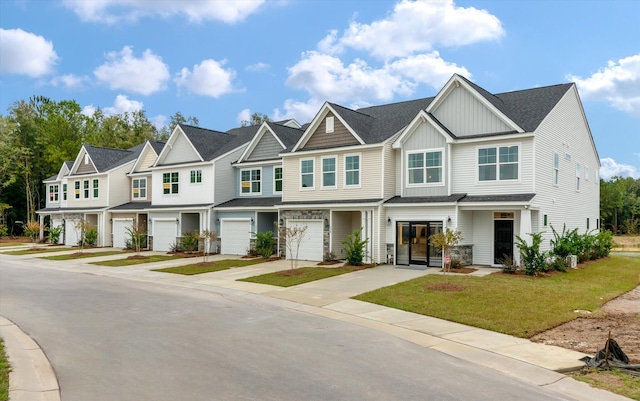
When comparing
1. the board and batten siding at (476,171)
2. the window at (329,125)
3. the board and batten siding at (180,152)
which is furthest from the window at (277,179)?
the board and batten siding at (476,171)

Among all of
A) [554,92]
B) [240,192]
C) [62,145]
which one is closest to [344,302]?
[554,92]

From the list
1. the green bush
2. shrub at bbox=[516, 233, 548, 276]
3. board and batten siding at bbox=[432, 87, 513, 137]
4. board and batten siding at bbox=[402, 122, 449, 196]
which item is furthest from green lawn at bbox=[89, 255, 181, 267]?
shrub at bbox=[516, 233, 548, 276]

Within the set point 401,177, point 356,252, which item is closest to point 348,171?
point 401,177

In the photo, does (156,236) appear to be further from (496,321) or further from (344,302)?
(496,321)

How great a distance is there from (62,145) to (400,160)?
47585 mm

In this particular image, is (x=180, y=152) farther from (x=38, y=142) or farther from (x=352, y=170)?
(x=38, y=142)

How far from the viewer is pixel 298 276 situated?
18.8m

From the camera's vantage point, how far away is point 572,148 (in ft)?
81.3

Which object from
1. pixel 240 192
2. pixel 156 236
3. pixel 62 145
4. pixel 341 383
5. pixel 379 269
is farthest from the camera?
pixel 62 145

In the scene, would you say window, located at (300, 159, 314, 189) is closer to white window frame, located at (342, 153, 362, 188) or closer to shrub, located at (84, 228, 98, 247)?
white window frame, located at (342, 153, 362, 188)

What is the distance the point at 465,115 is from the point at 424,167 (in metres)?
2.96

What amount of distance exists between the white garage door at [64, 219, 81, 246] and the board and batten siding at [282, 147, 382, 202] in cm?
2211

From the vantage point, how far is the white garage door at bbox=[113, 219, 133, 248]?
3580cm

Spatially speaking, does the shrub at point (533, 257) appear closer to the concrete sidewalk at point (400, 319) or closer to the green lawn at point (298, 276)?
the concrete sidewalk at point (400, 319)
